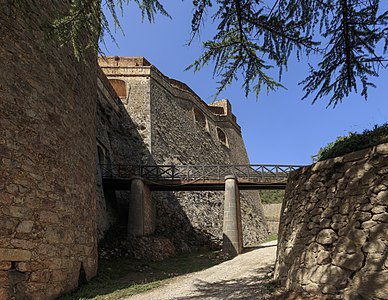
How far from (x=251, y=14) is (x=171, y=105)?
17.6m

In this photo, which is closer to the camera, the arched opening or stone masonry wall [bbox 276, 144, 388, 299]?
stone masonry wall [bbox 276, 144, 388, 299]

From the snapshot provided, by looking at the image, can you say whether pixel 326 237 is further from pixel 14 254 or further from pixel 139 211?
pixel 139 211

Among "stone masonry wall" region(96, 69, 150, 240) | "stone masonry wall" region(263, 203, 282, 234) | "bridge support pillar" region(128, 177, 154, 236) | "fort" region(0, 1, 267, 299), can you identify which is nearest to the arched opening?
"stone masonry wall" region(96, 69, 150, 240)

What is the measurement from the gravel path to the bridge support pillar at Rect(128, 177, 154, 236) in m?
4.09

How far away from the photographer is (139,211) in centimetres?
1280

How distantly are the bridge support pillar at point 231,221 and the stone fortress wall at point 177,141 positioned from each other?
7.42ft

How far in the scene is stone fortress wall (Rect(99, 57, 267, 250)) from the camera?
16.1 metres

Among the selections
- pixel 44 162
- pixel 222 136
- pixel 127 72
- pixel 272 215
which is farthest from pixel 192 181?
pixel 272 215

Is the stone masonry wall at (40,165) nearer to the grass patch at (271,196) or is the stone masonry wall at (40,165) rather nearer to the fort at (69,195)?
the fort at (69,195)

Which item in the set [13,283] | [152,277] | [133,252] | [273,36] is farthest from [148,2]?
[133,252]

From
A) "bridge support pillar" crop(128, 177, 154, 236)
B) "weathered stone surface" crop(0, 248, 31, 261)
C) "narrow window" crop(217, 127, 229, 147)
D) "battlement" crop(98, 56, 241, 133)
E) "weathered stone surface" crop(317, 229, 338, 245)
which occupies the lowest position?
"weathered stone surface" crop(0, 248, 31, 261)

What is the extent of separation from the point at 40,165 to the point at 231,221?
947cm

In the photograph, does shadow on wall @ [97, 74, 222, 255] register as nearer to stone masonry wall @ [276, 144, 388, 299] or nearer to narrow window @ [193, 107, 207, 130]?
narrow window @ [193, 107, 207, 130]

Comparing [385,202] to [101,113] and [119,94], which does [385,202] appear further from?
[119,94]
